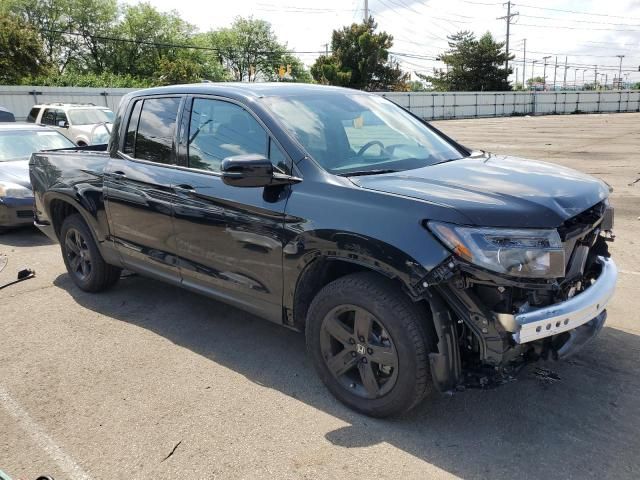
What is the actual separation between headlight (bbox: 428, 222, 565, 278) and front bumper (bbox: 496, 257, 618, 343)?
17 centimetres

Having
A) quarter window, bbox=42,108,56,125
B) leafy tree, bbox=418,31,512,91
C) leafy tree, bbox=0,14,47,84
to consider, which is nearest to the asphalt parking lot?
quarter window, bbox=42,108,56,125

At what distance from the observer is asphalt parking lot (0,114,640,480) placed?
2.81 m

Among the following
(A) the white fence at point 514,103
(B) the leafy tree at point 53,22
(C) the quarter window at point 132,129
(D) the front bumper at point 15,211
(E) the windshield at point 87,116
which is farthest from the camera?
(B) the leafy tree at point 53,22

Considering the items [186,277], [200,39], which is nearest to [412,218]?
[186,277]

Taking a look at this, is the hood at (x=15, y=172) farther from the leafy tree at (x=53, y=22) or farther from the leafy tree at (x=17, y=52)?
the leafy tree at (x=53, y=22)

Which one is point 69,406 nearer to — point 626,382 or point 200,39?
point 626,382

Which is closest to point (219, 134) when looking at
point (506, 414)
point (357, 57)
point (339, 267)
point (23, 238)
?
point (339, 267)

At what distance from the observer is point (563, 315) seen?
8.82ft

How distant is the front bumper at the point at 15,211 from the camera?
7.64m

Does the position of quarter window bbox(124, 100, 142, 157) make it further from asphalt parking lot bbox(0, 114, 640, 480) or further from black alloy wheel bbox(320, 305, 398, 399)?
black alloy wheel bbox(320, 305, 398, 399)

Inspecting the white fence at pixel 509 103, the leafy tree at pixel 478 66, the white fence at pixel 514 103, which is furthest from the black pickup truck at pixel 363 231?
the leafy tree at pixel 478 66

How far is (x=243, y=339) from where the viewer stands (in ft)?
14.1

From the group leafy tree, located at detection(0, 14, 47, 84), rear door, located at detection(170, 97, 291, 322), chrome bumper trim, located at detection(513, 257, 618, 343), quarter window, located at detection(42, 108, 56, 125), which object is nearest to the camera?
chrome bumper trim, located at detection(513, 257, 618, 343)

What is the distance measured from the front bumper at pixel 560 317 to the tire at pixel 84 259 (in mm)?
3816
